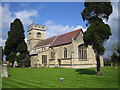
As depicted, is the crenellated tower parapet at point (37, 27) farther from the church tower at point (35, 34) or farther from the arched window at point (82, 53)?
the arched window at point (82, 53)

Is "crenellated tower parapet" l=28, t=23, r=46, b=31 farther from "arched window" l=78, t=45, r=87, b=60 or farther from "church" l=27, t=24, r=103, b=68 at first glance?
"arched window" l=78, t=45, r=87, b=60

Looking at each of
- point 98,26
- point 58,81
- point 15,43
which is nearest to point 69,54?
point 15,43

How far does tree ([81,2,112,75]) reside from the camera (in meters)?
15.8

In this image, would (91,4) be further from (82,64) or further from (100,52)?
(82,64)

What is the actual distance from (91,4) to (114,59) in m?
34.8

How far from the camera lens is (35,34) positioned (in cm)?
5397

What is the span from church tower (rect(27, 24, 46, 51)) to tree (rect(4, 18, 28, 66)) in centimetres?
1528

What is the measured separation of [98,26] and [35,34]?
40793mm

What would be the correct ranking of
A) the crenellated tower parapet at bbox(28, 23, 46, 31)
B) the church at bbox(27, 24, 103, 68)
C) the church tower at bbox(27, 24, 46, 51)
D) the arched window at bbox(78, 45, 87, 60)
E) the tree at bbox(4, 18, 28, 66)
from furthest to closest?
1. the crenellated tower parapet at bbox(28, 23, 46, 31)
2. the church tower at bbox(27, 24, 46, 51)
3. the tree at bbox(4, 18, 28, 66)
4. the arched window at bbox(78, 45, 87, 60)
5. the church at bbox(27, 24, 103, 68)

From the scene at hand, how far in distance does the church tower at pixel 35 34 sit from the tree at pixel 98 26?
39266 millimetres

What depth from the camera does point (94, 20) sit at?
16.8m

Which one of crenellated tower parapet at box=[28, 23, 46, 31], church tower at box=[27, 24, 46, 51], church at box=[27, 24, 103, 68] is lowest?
church at box=[27, 24, 103, 68]

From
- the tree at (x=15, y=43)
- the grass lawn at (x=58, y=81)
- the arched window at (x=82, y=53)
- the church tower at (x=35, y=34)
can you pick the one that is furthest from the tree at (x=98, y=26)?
the church tower at (x=35, y=34)

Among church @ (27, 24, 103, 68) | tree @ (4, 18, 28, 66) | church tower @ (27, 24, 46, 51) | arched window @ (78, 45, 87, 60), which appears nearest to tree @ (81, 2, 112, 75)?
church @ (27, 24, 103, 68)
